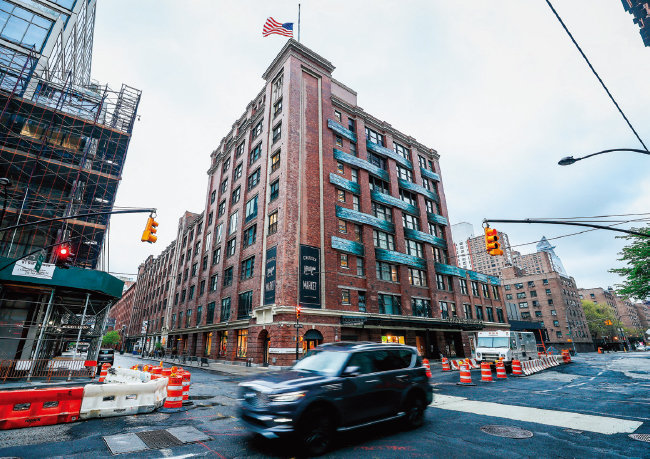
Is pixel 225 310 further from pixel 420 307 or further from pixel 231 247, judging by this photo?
pixel 420 307

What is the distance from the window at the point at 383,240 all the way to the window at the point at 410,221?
3673 mm

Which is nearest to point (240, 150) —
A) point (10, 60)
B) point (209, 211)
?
point (209, 211)

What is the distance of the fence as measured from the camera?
15.8 metres

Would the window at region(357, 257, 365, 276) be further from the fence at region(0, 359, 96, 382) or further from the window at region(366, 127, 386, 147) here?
the fence at region(0, 359, 96, 382)

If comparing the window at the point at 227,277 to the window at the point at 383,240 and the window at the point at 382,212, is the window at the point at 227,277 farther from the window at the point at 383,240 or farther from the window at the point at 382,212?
the window at the point at 382,212

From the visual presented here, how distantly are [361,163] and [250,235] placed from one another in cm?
1424

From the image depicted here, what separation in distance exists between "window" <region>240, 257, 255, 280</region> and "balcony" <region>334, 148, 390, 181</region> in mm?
13699

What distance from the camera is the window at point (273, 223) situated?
89.4 feet

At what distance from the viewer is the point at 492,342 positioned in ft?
67.6

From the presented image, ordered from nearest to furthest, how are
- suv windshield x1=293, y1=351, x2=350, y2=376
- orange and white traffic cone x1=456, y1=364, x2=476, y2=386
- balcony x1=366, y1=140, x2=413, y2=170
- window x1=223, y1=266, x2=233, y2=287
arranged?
suv windshield x1=293, y1=351, x2=350, y2=376 → orange and white traffic cone x1=456, y1=364, x2=476, y2=386 → window x1=223, y1=266, x2=233, y2=287 → balcony x1=366, y1=140, x2=413, y2=170

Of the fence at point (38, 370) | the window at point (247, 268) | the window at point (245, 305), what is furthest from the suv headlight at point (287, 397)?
the window at point (247, 268)

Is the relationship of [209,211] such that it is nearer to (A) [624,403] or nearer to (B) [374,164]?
(B) [374,164]

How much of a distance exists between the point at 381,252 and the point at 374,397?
83.1 ft

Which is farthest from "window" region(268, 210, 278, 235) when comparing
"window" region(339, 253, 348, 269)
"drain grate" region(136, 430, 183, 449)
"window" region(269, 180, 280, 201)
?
"drain grate" region(136, 430, 183, 449)
